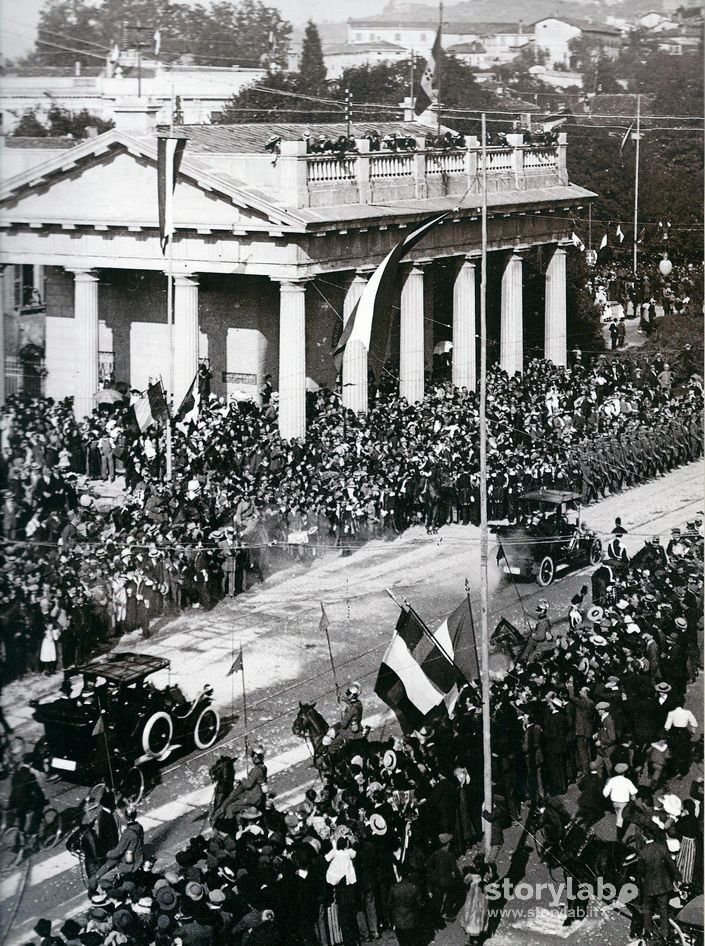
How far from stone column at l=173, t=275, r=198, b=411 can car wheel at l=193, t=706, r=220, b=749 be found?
11698 mm

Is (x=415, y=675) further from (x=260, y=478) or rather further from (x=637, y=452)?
(x=637, y=452)

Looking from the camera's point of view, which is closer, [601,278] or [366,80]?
[601,278]

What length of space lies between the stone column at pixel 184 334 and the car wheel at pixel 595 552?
979 centimetres

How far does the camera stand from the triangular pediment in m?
31.4

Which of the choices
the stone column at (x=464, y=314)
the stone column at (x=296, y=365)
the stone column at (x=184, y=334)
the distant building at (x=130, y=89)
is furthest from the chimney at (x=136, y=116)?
the stone column at (x=464, y=314)

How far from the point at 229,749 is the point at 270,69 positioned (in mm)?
38815

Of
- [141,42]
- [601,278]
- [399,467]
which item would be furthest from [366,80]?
[399,467]

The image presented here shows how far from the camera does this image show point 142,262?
3203 cm

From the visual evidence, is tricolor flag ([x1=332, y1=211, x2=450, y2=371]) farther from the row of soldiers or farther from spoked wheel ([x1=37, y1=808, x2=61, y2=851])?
spoked wheel ([x1=37, y1=808, x2=61, y2=851])

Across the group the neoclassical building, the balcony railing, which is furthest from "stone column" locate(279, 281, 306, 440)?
the balcony railing

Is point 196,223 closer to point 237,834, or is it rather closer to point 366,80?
point 237,834

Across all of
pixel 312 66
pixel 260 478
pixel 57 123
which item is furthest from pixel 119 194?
pixel 312 66

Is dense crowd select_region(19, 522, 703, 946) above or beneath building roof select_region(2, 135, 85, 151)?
beneath

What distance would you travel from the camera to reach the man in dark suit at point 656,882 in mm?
17391
